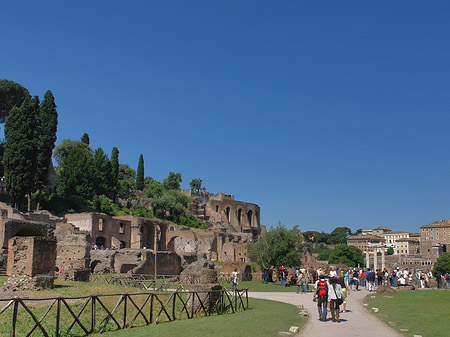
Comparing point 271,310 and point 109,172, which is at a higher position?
point 109,172

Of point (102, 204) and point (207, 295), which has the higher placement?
point (102, 204)

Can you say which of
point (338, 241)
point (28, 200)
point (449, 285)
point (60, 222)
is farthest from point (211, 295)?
point (338, 241)

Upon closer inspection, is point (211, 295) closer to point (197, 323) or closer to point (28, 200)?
point (197, 323)

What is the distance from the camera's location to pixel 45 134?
44.8 m

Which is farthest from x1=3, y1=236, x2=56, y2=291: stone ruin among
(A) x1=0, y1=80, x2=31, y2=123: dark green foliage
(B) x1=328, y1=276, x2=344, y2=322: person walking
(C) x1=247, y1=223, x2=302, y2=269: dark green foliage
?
(A) x1=0, y1=80, x2=31, y2=123: dark green foliage

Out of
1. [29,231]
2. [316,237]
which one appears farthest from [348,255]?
[29,231]

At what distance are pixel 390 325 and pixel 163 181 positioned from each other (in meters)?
88.1

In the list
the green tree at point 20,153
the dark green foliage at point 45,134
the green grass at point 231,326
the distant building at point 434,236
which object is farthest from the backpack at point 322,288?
the distant building at point 434,236

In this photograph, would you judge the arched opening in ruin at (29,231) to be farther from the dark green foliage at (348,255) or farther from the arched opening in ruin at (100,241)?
the dark green foliage at (348,255)

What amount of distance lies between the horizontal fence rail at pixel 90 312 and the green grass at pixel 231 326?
21.1 inches

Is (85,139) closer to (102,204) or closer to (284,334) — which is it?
(102,204)

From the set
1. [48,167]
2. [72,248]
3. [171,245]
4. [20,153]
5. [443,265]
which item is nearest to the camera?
[72,248]

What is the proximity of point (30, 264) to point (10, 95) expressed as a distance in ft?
147

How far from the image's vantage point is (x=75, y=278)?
22141 millimetres
